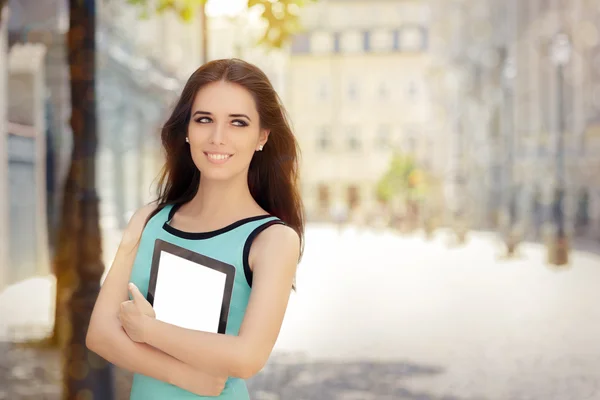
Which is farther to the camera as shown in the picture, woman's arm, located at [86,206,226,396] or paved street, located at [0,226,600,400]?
paved street, located at [0,226,600,400]

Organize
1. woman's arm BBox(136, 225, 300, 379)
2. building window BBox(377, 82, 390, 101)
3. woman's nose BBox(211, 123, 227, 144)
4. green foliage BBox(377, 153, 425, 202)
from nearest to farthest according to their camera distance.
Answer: woman's arm BBox(136, 225, 300, 379) < woman's nose BBox(211, 123, 227, 144) < green foliage BBox(377, 153, 425, 202) < building window BBox(377, 82, 390, 101)

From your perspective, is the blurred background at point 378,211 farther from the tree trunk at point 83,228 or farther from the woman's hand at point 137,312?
the woman's hand at point 137,312

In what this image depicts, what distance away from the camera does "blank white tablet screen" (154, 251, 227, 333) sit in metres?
2.04

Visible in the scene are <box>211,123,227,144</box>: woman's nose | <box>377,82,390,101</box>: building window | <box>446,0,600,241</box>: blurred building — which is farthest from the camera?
<box>377,82,390,101</box>: building window

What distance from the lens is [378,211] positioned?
169ft

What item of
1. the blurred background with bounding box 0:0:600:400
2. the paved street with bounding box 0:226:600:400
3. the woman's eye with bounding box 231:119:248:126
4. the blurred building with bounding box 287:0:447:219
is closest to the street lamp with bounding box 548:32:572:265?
the blurred background with bounding box 0:0:600:400

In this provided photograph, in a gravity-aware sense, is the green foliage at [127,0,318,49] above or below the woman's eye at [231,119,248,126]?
above

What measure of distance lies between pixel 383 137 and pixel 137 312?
219 ft

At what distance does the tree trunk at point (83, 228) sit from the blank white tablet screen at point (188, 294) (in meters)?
3.16

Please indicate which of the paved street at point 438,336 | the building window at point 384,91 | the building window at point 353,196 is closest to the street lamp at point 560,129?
the paved street at point 438,336

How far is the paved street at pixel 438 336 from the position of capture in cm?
730

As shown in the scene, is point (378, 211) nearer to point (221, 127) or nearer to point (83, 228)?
point (83, 228)

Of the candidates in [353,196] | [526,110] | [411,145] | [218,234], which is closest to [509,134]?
[526,110]

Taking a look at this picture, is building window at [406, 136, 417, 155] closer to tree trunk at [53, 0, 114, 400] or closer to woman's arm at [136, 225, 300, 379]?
tree trunk at [53, 0, 114, 400]
